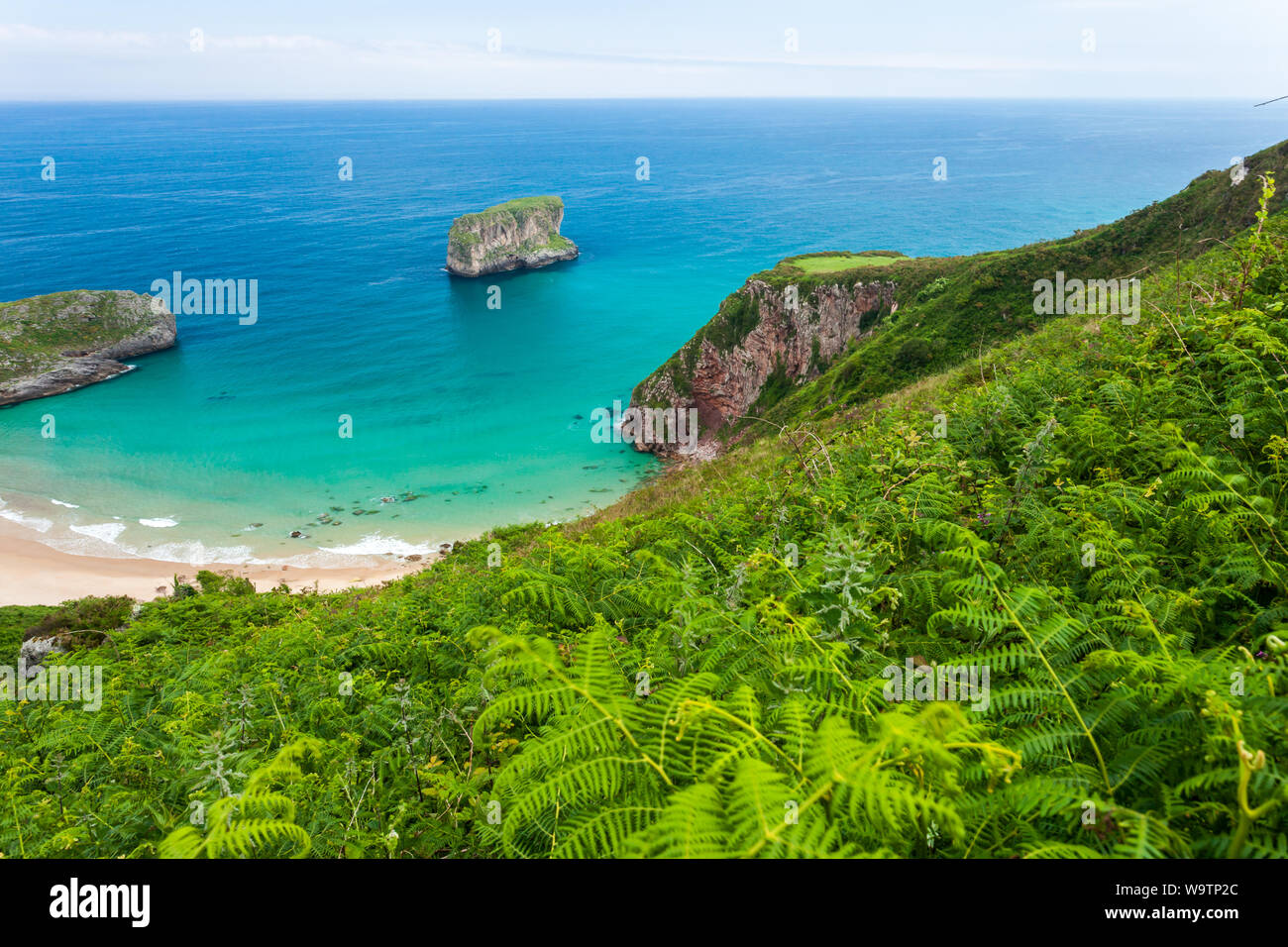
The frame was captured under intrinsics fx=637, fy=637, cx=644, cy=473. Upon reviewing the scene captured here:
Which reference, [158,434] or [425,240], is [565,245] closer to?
[425,240]

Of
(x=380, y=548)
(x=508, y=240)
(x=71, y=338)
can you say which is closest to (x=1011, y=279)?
(x=380, y=548)

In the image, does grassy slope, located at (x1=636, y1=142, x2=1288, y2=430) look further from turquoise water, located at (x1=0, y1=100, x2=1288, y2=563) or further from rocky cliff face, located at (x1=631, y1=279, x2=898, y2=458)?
turquoise water, located at (x1=0, y1=100, x2=1288, y2=563)

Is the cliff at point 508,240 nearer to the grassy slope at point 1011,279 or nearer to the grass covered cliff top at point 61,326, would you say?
the grass covered cliff top at point 61,326

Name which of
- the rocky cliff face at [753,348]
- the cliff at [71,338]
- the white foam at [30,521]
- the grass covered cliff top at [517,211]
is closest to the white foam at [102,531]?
the white foam at [30,521]

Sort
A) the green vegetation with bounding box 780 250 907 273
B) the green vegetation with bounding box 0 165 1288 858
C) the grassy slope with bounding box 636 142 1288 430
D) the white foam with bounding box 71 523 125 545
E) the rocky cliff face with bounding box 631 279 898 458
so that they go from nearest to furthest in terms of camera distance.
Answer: the green vegetation with bounding box 0 165 1288 858 < the grassy slope with bounding box 636 142 1288 430 < the white foam with bounding box 71 523 125 545 < the rocky cliff face with bounding box 631 279 898 458 < the green vegetation with bounding box 780 250 907 273

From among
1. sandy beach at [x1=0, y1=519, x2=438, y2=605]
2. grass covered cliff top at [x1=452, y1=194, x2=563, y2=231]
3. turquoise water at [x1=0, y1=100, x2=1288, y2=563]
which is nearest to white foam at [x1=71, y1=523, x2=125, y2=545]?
turquoise water at [x1=0, y1=100, x2=1288, y2=563]

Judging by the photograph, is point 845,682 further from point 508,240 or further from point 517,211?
point 517,211
